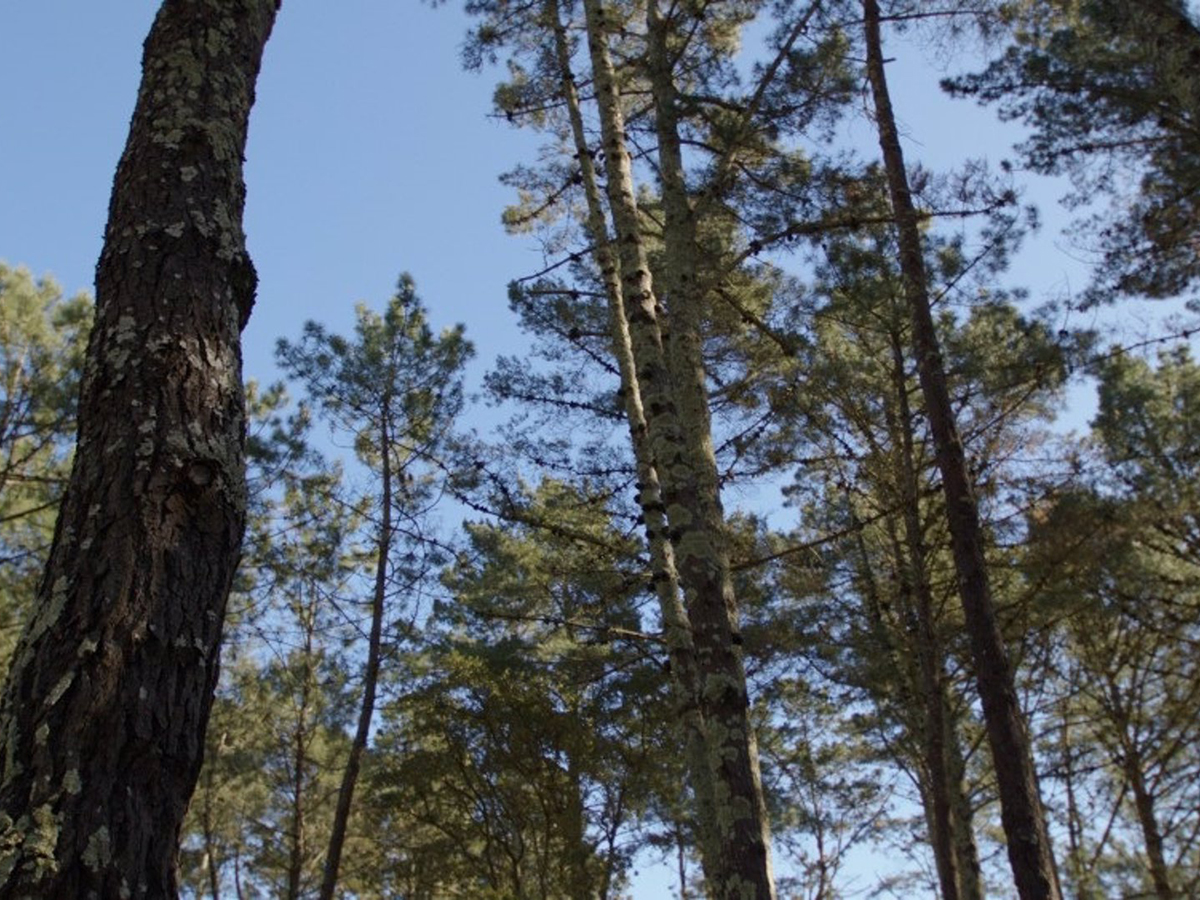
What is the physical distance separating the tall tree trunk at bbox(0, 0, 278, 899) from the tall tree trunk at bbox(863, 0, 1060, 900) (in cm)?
477

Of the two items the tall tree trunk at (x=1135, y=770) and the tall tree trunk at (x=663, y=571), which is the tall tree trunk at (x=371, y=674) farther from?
the tall tree trunk at (x=1135, y=770)

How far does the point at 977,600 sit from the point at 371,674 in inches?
235

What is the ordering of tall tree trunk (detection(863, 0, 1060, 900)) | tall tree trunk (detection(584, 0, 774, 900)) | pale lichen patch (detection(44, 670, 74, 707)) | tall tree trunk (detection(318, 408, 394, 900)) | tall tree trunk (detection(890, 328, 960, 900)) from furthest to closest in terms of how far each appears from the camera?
1. tall tree trunk (detection(318, 408, 394, 900))
2. tall tree trunk (detection(890, 328, 960, 900))
3. tall tree trunk (detection(863, 0, 1060, 900))
4. tall tree trunk (detection(584, 0, 774, 900))
5. pale lichen patch (detection(44, 670, 74, 707))

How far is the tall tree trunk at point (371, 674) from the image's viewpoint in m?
9.09

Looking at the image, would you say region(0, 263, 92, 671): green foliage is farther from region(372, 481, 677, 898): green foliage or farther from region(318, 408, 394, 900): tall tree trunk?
region(372, 481, 677, 898): green foliage

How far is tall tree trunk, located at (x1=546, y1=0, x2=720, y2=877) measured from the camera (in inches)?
253

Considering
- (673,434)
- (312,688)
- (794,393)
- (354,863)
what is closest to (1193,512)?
(794,393)

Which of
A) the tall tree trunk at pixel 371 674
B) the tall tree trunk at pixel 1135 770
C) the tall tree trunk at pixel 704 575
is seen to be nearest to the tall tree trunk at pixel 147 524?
the tall tree trunk at pixel 704 575

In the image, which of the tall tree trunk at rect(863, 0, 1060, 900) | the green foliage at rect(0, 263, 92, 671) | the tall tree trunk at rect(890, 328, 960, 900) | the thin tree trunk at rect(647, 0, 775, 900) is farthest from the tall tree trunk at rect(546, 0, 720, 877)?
the green foliage at rect(0, 263, 92, 671)

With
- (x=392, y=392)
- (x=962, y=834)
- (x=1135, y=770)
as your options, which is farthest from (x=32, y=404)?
(x=1135, y=770)

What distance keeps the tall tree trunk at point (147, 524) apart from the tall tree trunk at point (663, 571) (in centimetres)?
354

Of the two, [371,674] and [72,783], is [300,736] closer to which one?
[371,674]

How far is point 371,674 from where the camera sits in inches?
390

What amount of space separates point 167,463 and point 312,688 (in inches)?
503
